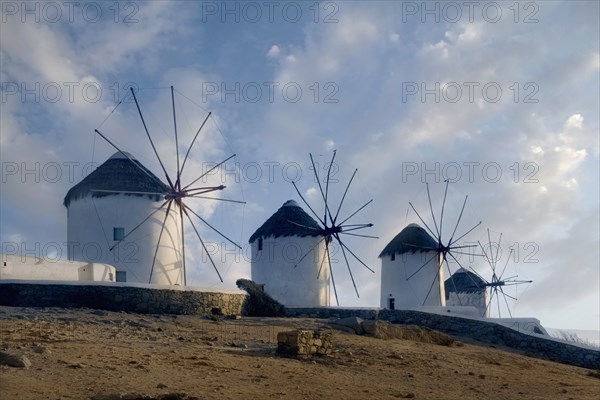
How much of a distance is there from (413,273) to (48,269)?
59.8 ft

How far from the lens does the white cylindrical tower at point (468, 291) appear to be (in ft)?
137

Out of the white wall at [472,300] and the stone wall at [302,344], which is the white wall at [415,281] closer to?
the white wall at [472,300]

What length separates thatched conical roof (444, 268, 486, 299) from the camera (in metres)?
42.0

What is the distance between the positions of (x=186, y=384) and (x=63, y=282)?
426 inches

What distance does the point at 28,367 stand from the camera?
830 centimetres

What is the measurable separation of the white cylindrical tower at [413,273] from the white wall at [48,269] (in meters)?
15.6

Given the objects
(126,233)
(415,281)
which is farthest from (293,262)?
(126,233)

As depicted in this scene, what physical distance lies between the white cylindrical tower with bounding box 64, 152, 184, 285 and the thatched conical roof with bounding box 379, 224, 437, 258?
1301 cm

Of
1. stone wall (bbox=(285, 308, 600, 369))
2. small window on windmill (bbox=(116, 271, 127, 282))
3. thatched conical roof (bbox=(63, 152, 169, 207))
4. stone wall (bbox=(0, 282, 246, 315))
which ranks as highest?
thatched conical roof (bbox=(63, 152, 169, 207))

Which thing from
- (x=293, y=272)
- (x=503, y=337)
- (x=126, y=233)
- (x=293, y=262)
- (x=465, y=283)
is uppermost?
(x=126, y=233)

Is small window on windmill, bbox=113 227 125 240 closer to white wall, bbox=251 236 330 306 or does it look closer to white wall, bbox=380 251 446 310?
white wall, bbox=251 236 330 306

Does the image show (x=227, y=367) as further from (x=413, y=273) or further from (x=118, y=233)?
(x=413, y=273)

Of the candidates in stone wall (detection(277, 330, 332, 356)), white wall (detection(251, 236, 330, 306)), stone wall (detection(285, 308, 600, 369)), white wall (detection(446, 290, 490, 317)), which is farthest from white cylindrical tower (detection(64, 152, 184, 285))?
white wall (detection(446, 290, 490, 317))

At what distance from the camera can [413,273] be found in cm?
3228
